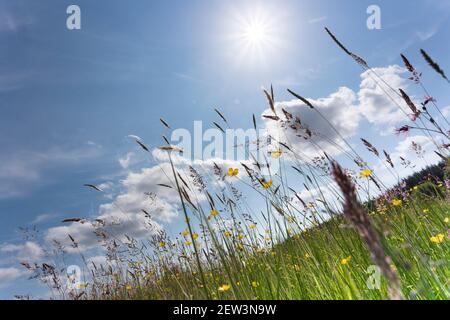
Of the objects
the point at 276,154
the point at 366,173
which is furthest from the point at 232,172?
the point at 366,173

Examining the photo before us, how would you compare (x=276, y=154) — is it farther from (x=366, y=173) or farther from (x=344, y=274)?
(x=344, y=274)

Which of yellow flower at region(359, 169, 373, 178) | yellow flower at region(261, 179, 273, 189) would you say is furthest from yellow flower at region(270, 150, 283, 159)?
yellow flower at region(359, 169, 373, 178)

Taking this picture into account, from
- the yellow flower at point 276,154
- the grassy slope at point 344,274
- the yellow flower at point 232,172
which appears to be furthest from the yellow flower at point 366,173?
the yellow flower at point 232,172

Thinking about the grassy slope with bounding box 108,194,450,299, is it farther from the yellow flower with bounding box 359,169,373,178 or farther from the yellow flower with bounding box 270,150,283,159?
the yellow flower with bounding box 270,150,283,159

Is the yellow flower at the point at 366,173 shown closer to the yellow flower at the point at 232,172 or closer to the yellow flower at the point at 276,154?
the yellow flower at the point at 276,154

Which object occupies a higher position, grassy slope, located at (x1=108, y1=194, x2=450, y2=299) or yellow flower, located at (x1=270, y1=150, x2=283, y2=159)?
yellow flower, located at (x1=270, y1=150, x2=283, y2=159)

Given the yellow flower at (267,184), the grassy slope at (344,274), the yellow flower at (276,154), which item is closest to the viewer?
the grassy slope at (344,274)

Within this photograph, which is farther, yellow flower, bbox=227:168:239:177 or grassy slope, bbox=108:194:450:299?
yellow flower, bbox=227:168:239:177
